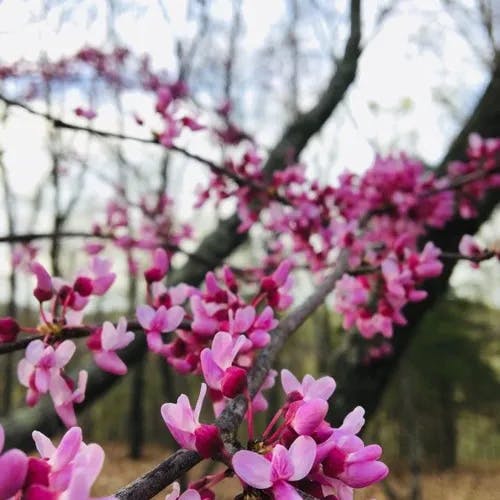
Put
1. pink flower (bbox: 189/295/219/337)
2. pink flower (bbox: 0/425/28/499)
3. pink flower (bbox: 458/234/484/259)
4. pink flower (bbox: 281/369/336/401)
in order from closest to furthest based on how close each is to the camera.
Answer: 1. pink flower (bbox: 0/425/28/499)
2. pink flower (bbox: 281/369/336/401)
3. pink flower (bbox: 189/295/219/337)
4. pink flower (bbox: 458/234/484/259)

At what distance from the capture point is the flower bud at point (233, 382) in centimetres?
71

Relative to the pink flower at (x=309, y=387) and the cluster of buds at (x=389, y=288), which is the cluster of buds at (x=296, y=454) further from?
the cluster of buds at (x=389, y=288)

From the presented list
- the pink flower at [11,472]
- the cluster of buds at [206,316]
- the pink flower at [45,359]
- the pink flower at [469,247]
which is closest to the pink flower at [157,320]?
the cluster of buds at [206,316]

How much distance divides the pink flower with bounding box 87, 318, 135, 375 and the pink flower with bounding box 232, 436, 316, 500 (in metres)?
0.54

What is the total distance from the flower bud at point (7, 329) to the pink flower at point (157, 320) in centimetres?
23

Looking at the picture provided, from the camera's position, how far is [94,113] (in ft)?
7.26

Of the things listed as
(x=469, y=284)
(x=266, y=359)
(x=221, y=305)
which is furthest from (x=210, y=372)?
(x=469, y=284)

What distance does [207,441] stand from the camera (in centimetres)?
60

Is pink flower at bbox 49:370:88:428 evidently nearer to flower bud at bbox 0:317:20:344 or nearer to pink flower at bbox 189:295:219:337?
flower bud at bbox 0:317:20:344

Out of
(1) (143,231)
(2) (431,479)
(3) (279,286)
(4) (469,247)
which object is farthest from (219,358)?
(2) (431,479)

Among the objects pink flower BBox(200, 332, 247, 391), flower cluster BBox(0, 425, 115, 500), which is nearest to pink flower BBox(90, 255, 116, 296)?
pink flower BBox(200, 332, 247, 391)

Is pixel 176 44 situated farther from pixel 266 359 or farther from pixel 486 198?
pixel 266 359

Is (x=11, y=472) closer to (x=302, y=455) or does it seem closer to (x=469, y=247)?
(x=302, y=455)

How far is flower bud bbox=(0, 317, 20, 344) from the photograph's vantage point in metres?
1.05
